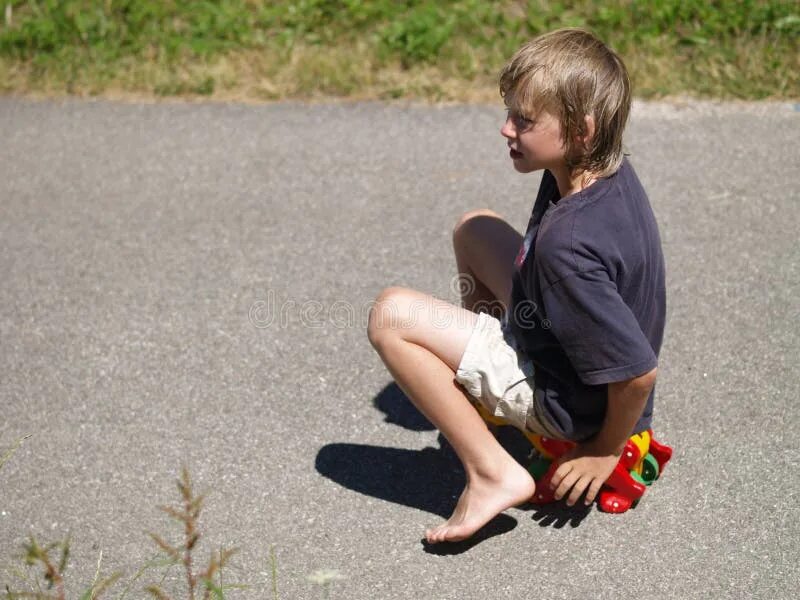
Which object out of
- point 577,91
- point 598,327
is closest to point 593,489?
point 598,327

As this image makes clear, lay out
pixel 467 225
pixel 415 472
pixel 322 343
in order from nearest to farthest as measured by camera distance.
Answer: pixel 415 472 < pixel 467 225 < pixel 322 343

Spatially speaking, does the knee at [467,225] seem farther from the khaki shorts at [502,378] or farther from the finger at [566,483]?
the finger at [566,483]

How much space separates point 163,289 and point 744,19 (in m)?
2.88

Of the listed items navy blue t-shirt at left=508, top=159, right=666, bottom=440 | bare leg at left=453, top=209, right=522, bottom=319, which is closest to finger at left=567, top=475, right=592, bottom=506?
navy blue t-shirt at left=508, top=159, right=666, bottom=440

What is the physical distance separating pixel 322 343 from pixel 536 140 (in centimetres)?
123

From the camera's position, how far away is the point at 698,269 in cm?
352

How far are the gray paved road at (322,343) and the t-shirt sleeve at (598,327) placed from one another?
53 centimetres

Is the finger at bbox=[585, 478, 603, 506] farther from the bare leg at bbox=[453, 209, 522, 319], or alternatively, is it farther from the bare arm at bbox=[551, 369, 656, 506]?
the bare leg at bbox=[453, 209, 522, 319]

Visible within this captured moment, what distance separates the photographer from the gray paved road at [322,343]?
2.54 meters

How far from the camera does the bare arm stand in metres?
2.32

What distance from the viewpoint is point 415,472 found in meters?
2.83

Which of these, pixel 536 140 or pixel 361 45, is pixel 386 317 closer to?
pixel 536 140

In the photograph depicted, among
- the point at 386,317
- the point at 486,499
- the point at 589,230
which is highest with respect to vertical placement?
the point at 589,230

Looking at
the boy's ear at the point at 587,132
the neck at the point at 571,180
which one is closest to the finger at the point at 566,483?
the neck at the point at 571,180
